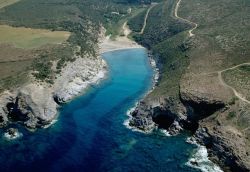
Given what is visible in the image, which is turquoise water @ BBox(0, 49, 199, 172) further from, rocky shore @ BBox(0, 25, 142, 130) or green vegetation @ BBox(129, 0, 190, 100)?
green vegetation @ BBox(129, 0, 190, 100)

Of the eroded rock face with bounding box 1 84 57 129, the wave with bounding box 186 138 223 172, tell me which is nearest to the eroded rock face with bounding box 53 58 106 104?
the eroded rock face with bounding box 1 84 57 129

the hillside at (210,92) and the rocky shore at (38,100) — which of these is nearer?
the hillside at (210,92)

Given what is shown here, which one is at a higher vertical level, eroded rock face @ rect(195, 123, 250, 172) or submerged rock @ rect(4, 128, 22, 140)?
eroded rock face @ rect(195, 123, 250, 172)

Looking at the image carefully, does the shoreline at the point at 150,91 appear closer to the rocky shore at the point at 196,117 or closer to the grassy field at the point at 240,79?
the rocky shore at the point at 196,117

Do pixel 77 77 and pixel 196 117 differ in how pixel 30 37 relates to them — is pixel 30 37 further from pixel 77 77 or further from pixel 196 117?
pixel 196 117

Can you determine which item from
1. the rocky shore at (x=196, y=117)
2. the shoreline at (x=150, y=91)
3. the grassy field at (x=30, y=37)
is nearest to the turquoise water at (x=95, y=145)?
the shoreline at (x=150, y=91)

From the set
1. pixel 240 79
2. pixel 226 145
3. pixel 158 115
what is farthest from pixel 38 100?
pixel 240 79

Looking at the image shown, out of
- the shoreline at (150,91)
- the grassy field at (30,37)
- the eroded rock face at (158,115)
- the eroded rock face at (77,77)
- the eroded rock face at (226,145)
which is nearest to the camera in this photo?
the eroded rock face at (226,145)
